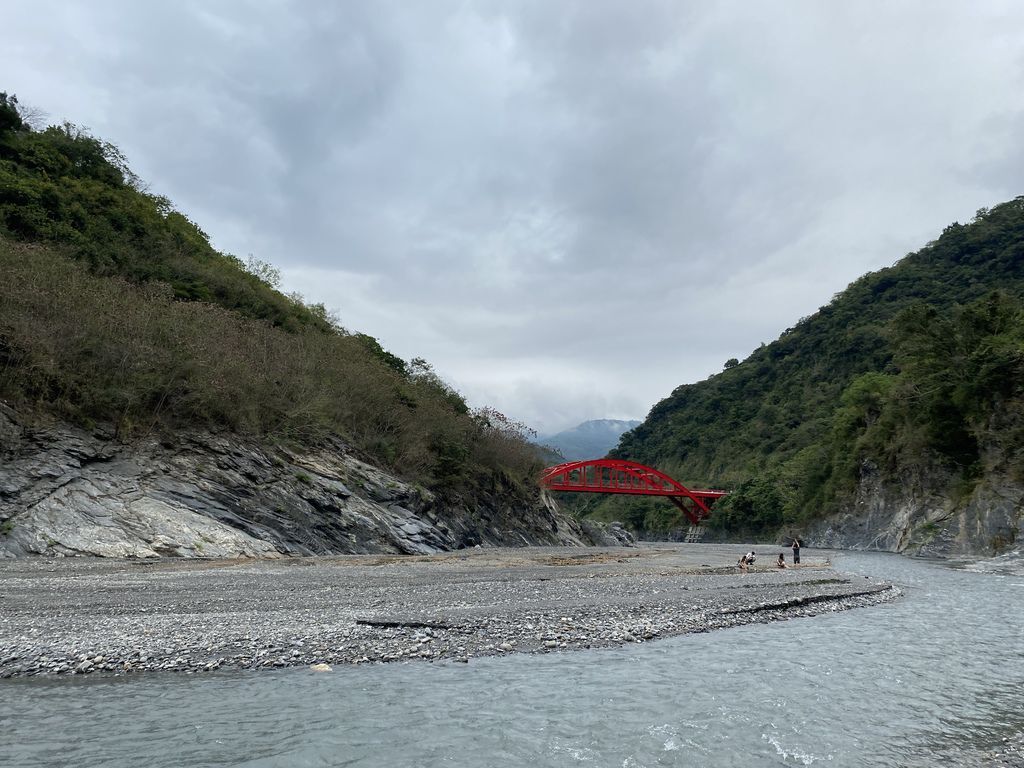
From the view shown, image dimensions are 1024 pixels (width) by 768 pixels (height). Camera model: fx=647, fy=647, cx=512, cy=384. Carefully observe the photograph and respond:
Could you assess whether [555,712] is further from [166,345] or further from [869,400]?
[869,400]

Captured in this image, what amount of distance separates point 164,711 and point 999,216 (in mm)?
146781

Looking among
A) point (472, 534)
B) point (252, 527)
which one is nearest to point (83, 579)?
point (252, 527)

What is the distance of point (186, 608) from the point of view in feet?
45.4

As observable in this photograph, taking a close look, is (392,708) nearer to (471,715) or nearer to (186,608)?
(471,715)

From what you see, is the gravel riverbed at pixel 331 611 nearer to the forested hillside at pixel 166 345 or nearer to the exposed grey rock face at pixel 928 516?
the forested hillside at pixel 166 345

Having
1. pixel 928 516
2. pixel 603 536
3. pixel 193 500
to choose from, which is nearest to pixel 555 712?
pixel 193 500

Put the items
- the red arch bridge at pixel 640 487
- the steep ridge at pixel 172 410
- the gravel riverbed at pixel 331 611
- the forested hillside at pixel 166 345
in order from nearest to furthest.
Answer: the gravel riverbed at pixel 331 611, the steep ridge at pixel 172 410, the forested hillside at pixel 166 345, the red arch bridge at pixel 640 487

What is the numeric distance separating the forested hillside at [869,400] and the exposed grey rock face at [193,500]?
38.4m

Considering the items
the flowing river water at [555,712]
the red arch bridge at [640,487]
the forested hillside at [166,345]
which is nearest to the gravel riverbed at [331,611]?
the flowing river water at [555,712]

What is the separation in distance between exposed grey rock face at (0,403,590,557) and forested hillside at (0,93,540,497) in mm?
1779

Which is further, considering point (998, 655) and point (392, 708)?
point (998, 655)

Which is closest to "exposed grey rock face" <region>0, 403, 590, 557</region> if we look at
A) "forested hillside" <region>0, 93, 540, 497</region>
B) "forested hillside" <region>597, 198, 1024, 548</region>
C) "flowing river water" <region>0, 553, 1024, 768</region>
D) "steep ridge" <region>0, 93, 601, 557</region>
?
"steep ridge" <region>0, 93, 601, 557</region>

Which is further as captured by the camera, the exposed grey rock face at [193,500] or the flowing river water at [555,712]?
the exposed grey rock face at [193,500]

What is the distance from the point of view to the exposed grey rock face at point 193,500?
24.6 meters
